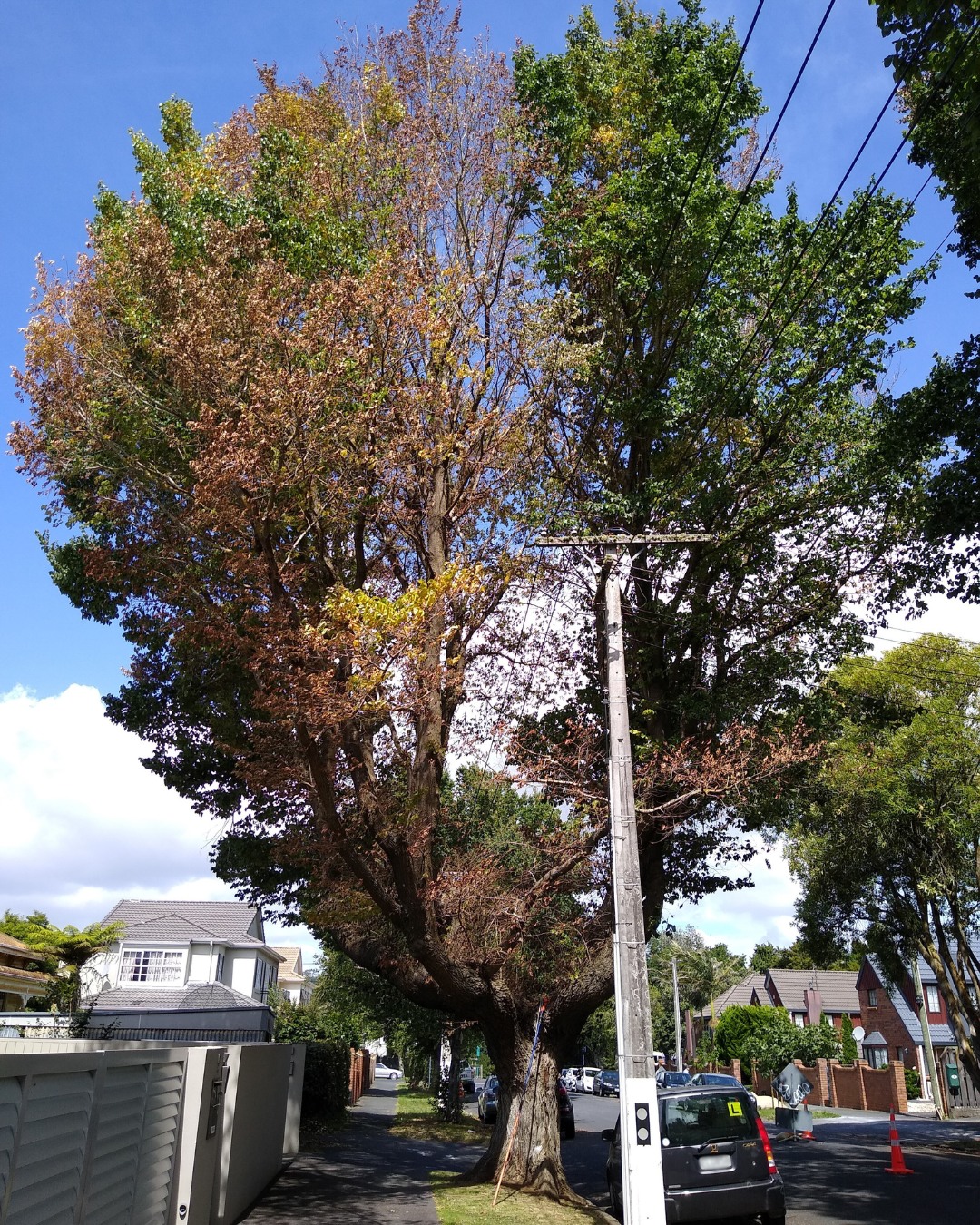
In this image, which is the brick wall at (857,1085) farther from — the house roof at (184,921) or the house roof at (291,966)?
the house roof at (291,966)

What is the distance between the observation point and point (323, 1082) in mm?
24828

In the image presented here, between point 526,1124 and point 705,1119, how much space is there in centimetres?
409

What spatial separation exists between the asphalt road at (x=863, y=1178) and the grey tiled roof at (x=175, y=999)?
13884mm

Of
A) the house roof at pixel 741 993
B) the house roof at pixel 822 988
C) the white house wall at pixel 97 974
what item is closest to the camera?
the white house wall at pixel 97 974

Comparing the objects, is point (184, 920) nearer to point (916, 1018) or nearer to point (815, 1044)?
point (815, 1044)

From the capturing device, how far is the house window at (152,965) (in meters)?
42.7

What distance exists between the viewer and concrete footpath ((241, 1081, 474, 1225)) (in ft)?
36.6

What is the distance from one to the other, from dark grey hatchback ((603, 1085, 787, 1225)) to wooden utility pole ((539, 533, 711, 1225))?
1969 mm

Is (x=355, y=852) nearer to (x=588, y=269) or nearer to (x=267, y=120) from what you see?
(x=588, y=269)

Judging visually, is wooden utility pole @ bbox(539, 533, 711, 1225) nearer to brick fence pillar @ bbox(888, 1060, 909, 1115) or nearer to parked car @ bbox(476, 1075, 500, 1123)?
parked car @ bbox(476, 1075, 500, 1123)

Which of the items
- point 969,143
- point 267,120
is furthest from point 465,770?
point 969,143

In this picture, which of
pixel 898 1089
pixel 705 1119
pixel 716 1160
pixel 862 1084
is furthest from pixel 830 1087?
pixel 716 1160

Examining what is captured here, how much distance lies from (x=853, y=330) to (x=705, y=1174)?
35.6ft

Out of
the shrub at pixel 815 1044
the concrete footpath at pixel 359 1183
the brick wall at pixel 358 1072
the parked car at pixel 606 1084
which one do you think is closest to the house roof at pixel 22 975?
the concrete footpath at pixel 359 1183
